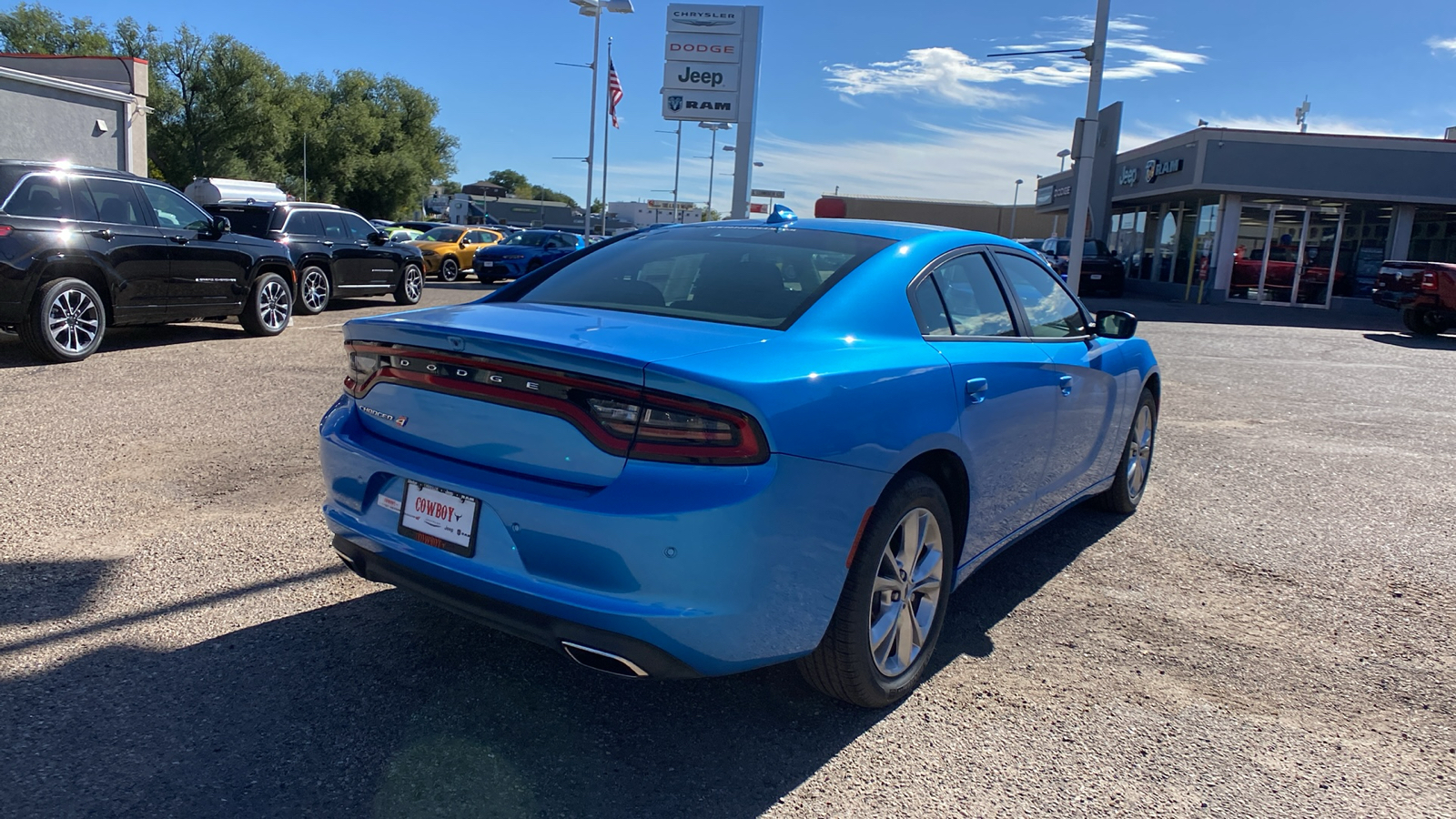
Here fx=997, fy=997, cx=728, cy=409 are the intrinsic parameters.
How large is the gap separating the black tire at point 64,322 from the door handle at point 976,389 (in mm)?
8167

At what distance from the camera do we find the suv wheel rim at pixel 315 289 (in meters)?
13.2

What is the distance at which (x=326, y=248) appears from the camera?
44.2 ft

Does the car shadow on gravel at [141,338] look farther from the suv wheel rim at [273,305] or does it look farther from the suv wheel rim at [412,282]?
the suv wheel rim at [412,282]

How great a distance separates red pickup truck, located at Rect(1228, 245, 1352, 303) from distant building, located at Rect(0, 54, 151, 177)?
26.8 m

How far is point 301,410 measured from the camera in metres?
7.02

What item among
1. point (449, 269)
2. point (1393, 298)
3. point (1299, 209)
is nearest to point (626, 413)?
point (1393, 298)

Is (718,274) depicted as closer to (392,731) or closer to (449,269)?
(392,731)

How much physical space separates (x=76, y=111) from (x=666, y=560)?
23429mm

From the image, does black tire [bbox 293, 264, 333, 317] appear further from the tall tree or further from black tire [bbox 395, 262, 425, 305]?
the tall tree

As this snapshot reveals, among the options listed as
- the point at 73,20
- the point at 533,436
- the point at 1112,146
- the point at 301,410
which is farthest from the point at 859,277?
the point at 73,20

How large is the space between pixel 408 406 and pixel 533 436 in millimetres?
499

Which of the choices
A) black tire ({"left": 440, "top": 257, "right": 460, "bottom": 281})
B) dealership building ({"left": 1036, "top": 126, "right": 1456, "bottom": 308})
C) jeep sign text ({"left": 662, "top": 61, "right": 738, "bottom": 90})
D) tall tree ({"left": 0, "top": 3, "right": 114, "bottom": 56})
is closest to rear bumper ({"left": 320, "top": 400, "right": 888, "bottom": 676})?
jeep sign text ({"left": 662, "top": 61, "right": 738, "bottom": 90})

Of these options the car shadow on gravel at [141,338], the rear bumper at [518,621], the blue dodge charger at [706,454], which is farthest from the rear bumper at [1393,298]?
the rear bumper at [518,621]

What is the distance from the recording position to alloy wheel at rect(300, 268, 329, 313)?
1319 cm
